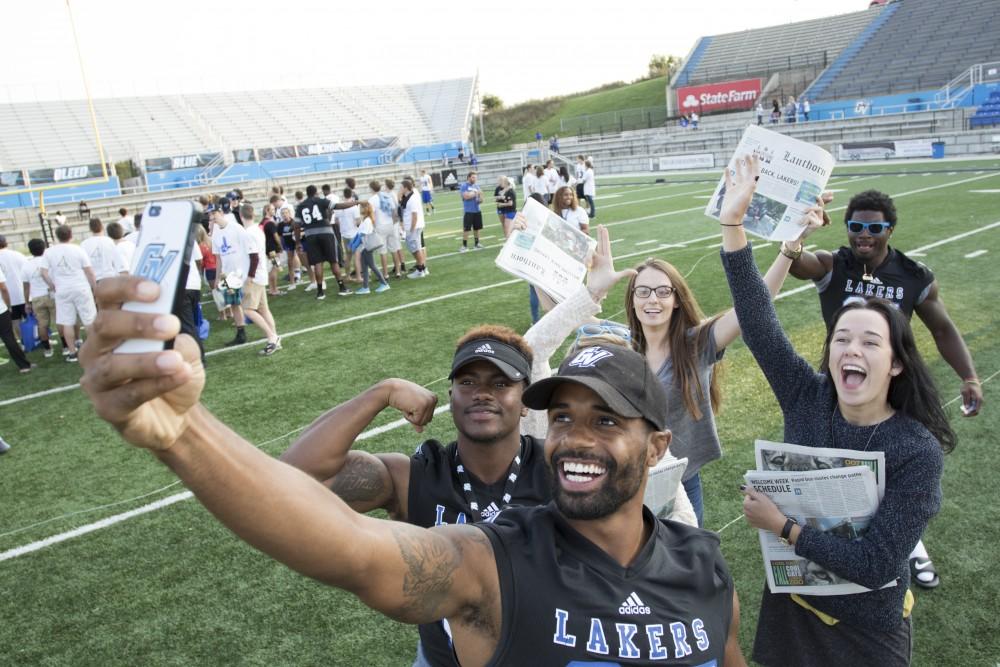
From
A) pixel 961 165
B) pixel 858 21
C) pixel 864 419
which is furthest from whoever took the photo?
pixel 858 21

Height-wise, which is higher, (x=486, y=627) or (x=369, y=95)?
(x=369, y=95)

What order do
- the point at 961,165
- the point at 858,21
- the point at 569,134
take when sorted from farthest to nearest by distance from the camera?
1. the point at 569,134
2. the point at 858,21
3. the point at 961,165

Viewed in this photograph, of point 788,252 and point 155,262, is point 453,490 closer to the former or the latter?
point 155,262

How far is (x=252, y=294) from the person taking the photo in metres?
10.2

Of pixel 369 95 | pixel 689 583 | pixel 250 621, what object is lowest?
pixel 250 621

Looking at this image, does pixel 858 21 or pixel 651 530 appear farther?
pixel 858 21

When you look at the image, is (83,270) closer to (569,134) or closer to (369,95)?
(569,134)

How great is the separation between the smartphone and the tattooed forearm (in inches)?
27.1

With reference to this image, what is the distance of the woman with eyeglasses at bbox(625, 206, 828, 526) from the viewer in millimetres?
3674

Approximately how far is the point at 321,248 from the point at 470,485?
11479mm

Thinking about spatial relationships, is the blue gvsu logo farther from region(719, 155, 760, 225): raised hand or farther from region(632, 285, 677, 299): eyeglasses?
region(632, 285, 677, 299): eyeglasses

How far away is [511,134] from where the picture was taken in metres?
66.0

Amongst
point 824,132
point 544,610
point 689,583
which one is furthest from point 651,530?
point 824,132

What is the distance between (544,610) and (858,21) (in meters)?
60.3
